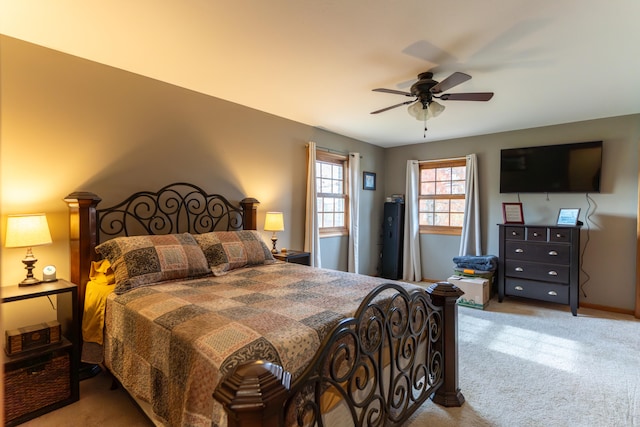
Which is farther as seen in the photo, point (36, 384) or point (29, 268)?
point (29, 268)

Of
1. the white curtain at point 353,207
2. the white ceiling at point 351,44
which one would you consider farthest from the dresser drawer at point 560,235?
the white curtain at point 353,207

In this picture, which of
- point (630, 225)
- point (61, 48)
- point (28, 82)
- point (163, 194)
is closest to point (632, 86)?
point (630, 225)

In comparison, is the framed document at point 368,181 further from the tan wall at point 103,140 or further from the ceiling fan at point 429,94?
the ceiling fan at point 429,94

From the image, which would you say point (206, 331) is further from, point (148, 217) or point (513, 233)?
point (513, 233)

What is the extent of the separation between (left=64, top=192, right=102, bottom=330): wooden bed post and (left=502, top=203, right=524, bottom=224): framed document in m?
4.63

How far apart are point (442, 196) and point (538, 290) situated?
1889 mm

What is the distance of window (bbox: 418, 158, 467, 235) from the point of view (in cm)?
516

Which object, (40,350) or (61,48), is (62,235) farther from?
(61,48)

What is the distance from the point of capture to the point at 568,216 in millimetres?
4082

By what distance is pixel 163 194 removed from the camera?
3.03m

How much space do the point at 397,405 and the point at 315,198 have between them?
2.82 metres

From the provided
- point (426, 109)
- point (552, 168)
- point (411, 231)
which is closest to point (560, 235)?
point (552, 168)

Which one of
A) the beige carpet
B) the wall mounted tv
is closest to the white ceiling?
the wall mounted tv

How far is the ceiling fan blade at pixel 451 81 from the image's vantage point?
227cm
